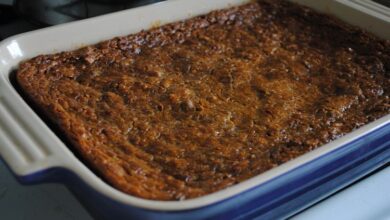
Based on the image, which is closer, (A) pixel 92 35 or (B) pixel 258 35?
(A) pixel 92 35

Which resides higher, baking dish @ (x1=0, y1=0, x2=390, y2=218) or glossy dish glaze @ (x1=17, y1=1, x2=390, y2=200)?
baking dish @ (x1=0, y1=0, x2=390, y2=218)

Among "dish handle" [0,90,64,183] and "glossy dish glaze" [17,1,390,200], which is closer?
"dish handle" [0,90,64,183]

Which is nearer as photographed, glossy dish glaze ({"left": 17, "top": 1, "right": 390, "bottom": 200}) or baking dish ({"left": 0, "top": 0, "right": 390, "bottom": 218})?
baking dish ({"left": 0, "top": 0, "right": 390, "bottom": 218})

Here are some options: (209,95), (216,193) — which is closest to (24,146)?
(216,193)

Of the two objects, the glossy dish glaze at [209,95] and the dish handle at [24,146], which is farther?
the glossy dish glaze at [209,95]

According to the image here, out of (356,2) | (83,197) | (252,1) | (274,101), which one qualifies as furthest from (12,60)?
(356,2)

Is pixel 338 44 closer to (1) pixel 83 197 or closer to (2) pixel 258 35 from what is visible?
(2) pixel 258 35

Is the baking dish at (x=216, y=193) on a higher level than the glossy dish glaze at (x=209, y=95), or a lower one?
higher

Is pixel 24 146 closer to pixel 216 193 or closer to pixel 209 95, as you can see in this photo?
pixel 216 193
